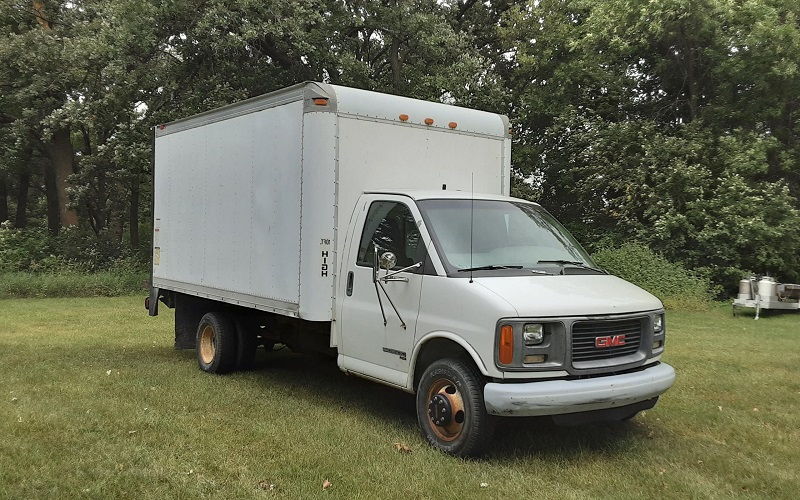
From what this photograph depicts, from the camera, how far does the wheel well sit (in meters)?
5.31

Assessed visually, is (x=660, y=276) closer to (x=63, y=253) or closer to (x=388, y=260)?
(x=388, y=260)

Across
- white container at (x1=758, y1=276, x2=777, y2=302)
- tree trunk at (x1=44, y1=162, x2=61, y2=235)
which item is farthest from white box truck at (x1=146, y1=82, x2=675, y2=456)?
tree trunk at (x1=44, y1=162, x2=61, y2=235)

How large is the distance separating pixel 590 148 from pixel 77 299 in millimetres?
14863

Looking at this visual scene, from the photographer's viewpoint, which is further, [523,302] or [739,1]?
[739,1]

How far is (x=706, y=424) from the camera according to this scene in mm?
6234

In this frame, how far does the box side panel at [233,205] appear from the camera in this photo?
655 centimetres

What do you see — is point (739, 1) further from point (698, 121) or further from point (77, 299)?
point (77, 299)

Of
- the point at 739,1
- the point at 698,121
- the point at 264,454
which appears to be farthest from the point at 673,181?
the point at 264,454

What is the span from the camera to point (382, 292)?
582 centimetres

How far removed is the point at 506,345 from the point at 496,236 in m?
1.32

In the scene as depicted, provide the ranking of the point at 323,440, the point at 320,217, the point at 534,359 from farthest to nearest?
1. the point at 320,217
2. the point at 323,440
3. the point at 534,359

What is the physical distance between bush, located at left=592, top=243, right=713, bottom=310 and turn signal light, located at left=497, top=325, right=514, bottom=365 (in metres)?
12.9

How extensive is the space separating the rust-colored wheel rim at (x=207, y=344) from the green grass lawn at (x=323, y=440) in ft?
0.75

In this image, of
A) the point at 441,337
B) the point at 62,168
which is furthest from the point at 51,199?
the point at 441,337
